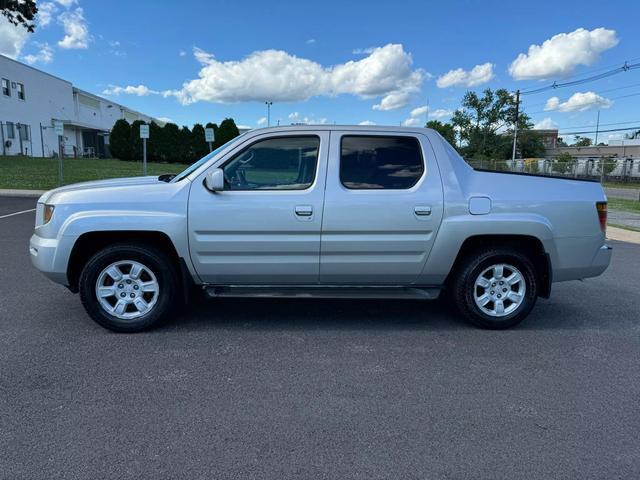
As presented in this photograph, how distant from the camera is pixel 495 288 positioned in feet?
15.0

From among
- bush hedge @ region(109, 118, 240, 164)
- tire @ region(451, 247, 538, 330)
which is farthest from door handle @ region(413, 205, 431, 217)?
bush hedge @ region(109, 118, 240, 164)

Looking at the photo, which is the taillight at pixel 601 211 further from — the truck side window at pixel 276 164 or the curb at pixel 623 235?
the curb at pixel 623 235

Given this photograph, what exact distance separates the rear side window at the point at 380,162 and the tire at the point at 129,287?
1.87 m

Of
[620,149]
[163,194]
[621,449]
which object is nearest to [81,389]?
[163,194]

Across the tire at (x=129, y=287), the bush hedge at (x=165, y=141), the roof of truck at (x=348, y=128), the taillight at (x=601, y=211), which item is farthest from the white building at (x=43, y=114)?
the taillight at (x=601, y=211)

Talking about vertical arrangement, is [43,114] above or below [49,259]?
above

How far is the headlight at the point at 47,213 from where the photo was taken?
4.28 metres

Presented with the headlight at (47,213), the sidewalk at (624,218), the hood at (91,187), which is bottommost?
the sidewalk at (624,218)

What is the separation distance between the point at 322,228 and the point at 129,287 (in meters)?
1.86

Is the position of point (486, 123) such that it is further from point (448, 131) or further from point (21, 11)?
point (21, 11)

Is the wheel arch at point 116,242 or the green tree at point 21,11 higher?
the green tree at point 21,11

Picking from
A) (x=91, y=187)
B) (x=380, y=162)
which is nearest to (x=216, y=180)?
(x=91, y=187)

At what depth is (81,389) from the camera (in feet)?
10.8

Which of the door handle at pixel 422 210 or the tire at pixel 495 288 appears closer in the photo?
the door handle at pixel 422 210
